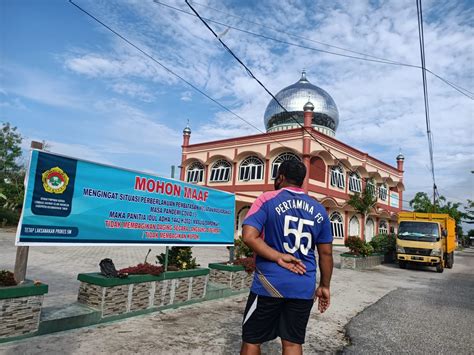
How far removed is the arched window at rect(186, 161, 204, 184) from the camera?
105 feet

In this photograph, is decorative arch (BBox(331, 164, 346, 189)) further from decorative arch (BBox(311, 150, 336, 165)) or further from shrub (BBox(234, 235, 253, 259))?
shrub (BBox(234, 235, 253, 259))

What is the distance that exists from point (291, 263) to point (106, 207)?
320 centimetres

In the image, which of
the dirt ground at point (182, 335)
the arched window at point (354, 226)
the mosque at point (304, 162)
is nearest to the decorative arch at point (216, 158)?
the mosque at point (304, 162)

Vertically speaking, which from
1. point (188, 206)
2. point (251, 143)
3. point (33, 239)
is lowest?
point (33, 239)

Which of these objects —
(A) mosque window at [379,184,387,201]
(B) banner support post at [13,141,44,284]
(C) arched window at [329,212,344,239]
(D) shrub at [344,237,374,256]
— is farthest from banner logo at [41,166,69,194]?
(A) mosque window at [379,184,387,201]

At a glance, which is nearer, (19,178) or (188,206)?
(188,206)

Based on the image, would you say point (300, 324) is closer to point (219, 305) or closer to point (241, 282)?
point (219, 305)

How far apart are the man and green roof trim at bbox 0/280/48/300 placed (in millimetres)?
2601

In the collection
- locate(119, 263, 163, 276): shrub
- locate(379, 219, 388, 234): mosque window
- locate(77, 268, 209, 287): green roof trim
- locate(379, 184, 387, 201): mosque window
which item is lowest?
locate(77, 268, 209, 287): green roof trim

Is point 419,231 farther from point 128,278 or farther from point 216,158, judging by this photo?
point 216,158

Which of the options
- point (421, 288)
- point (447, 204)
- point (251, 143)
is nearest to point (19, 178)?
point (251, 143)

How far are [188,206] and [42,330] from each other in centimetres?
286

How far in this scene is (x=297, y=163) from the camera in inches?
114

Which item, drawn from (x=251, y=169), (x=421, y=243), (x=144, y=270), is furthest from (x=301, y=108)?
(x=144, y=270)
